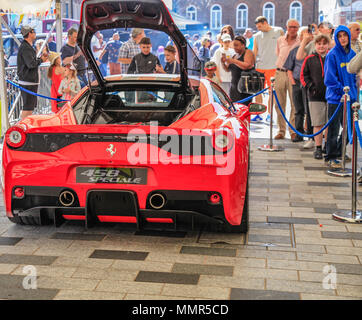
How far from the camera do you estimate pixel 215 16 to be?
60.5 meters

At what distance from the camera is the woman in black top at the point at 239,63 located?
10680 millimetres

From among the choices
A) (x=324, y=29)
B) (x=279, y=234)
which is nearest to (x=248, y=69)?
(x=324, y=29)

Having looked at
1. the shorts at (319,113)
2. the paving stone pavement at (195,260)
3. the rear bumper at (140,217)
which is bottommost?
the paving stone pavement at (195,260)

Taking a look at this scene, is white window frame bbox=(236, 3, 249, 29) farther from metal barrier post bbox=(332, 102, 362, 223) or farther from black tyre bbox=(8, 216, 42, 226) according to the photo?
black tyre bbox=(8, 216, 42, 226)

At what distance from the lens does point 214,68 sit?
10891 mm

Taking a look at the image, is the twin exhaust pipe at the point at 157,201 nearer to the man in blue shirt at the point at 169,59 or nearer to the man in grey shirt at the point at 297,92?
the man in blue shirt at the point at 169,59

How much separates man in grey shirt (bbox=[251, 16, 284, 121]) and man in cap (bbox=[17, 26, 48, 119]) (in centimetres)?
467

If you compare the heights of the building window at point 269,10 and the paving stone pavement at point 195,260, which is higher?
the building window at point 269,10

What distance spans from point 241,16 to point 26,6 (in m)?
51.5

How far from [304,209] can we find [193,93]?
1603 mm

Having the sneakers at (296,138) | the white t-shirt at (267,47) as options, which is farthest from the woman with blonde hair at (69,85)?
the white t-shirt at (267,47)

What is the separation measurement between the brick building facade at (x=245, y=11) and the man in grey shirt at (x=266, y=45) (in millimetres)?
46904

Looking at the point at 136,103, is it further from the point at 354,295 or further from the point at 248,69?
the point at 248,69

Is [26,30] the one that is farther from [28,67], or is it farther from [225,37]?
[225,37]
